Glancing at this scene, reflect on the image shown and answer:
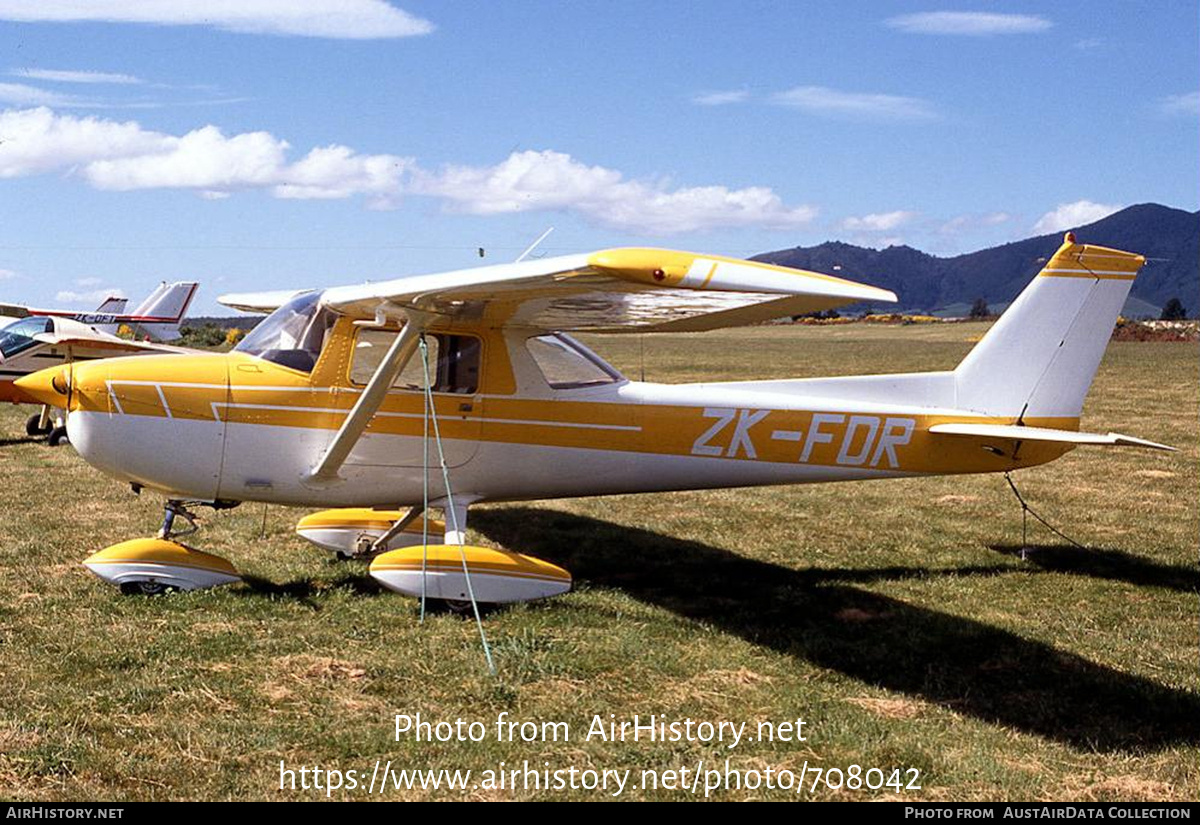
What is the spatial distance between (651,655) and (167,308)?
143 feet

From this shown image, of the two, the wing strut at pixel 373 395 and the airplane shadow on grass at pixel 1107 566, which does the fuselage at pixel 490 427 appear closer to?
the wing strut at pixel 373 395

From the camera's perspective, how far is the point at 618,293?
557 cm

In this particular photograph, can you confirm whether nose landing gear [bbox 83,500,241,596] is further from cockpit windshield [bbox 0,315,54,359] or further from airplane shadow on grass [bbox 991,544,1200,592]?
cockpit windshield [bbox 0,315,54,359]

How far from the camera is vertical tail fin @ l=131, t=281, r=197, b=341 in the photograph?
44.7 m

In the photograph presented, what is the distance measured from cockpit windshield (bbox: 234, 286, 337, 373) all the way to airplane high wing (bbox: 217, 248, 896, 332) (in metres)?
0.19

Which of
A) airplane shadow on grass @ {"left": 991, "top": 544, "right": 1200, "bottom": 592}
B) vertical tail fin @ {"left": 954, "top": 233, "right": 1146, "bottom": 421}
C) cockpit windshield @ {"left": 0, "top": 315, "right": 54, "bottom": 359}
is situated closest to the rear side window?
vertical tail fin @ {"left": 954, "top": 233, "right": 1146, "bottom": 421}

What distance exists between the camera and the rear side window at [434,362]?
7121 millimetres

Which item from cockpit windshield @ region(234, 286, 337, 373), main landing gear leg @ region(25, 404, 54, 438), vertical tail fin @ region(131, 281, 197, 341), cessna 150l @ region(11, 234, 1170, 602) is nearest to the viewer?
cessna 150l @ region(11, 234, 1170, 602)

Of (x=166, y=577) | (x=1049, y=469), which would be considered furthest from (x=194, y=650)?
(x=1049, y=469)

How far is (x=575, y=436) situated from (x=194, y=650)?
112 inches

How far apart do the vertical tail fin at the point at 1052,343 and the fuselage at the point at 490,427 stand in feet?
1.05

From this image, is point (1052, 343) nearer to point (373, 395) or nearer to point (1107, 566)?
point (1107, 566)

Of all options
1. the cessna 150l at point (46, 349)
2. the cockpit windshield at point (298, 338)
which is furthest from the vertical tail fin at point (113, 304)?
the cockpit windshield at point (298, 338)

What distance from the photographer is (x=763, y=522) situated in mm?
10320
